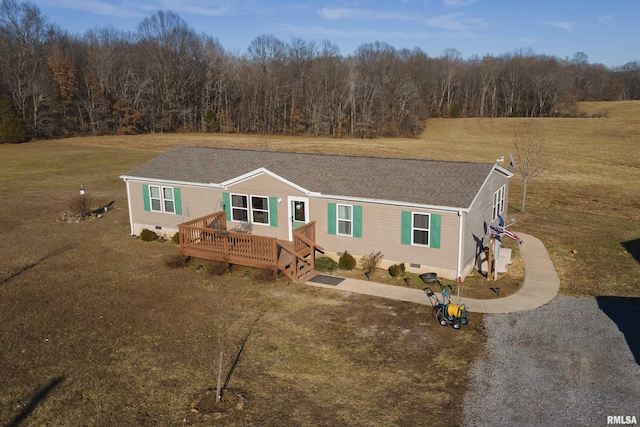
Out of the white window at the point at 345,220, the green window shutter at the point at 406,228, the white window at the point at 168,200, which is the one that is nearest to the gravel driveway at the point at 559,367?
the green window shutter at the point at 406,228

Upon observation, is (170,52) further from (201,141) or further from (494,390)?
(494,390)

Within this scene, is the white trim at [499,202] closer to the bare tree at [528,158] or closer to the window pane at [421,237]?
the bare tree at [528,158]

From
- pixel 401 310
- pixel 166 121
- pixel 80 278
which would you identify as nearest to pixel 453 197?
pixel 401 310

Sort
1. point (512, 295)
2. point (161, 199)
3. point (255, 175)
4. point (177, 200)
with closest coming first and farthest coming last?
point (512, 295), point (255, 175), point (177, 200), point (161, 199)

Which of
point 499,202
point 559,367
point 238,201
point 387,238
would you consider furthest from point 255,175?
point 559,367

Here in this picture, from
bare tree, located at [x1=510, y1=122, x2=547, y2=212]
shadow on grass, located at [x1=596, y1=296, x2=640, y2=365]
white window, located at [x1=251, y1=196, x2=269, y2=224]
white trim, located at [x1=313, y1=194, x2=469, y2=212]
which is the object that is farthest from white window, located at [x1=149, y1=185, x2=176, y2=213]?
shadow on grass, located at [x1=596, y1=296, x2=640, y2=365]

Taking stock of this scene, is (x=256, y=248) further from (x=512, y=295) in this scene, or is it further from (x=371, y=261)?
(x=512, y=295)

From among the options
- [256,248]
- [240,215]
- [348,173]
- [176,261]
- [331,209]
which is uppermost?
[348,173]
